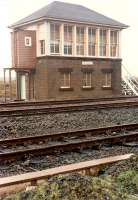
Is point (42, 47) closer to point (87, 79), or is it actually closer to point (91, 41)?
point (91, 41)

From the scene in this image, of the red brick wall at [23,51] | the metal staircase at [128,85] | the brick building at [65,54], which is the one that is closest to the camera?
the brick building at [65,54]

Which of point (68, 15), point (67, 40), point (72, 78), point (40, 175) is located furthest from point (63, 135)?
point (68, 15)

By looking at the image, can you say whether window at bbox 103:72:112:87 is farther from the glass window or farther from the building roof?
the glass window

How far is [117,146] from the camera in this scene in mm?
10641

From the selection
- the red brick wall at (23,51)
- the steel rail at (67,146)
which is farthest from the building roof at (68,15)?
the steel rail at (67,146)

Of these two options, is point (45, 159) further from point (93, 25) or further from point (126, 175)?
point (93, 25)

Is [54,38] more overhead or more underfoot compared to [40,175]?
more overhead

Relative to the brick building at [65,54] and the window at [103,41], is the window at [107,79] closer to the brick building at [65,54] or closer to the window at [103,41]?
the brick building at [65,54]

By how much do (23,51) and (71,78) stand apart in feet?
13.5

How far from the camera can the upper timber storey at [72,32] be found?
2875cm

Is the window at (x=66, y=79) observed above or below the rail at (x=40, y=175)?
above

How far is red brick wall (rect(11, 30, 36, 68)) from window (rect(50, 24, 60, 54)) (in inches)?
64.6

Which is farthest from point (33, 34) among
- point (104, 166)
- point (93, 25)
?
point (104, 166)

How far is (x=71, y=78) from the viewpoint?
98.5 ft
